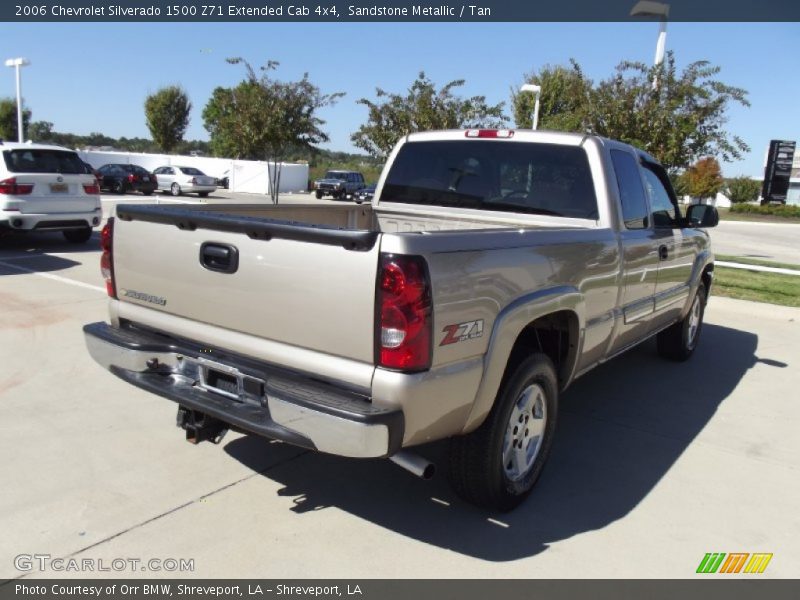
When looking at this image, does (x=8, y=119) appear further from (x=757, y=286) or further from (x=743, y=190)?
(x=743, y=190)

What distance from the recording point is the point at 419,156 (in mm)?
4996

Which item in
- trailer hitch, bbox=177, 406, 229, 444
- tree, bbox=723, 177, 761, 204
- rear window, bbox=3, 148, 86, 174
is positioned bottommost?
trailer hitch, bbox=177, 406, 229, 444

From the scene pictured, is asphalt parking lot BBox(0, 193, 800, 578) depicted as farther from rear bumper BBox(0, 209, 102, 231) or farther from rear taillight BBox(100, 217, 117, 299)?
rear bumper BBox(0, 209, 102, 231)

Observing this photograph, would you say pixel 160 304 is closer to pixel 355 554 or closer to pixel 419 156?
pixel 355 554

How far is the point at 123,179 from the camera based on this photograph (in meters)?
28.0

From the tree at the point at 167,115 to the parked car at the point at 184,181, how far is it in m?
27.6

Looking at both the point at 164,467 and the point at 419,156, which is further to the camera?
the point at 419,156

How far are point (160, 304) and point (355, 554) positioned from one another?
161 cm

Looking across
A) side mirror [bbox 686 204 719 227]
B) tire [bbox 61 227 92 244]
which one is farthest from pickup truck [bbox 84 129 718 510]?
tire [bbox 61 227 92 244]

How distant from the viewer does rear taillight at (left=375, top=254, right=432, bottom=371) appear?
252 centimetres

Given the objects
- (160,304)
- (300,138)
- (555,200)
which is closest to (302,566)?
(160,304)

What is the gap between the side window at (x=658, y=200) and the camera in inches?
197

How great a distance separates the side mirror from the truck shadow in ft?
4.78
